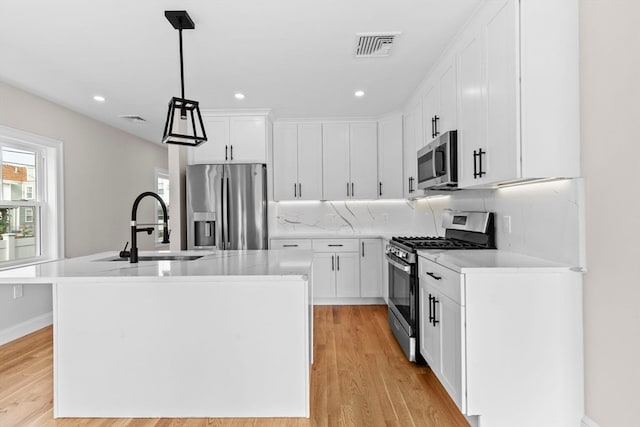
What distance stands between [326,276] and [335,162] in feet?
4.86

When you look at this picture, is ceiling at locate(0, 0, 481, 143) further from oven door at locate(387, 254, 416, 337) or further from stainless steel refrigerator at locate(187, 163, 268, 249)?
oven door at locate(387, 254, 416, 337)

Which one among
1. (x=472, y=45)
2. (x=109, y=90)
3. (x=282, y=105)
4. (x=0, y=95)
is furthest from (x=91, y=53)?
(x=472, y=45)

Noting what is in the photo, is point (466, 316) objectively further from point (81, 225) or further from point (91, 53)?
point (81, 225)

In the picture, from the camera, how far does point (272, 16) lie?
7.80 ft

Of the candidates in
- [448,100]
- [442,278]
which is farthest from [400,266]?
[448,100]

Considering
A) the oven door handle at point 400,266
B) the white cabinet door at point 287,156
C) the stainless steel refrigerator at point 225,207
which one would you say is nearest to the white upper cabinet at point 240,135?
the stainless steel refrigerator at point 225,207

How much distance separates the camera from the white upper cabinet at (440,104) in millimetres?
2797

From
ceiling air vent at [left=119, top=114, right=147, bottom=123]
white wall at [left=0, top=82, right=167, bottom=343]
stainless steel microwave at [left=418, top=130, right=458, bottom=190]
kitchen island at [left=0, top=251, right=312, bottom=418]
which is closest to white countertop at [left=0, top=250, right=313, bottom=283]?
kitchen island at [left=0, top=251, right=312, bottom=418]

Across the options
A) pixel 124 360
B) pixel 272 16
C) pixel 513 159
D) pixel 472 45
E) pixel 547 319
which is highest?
pixel 272 16

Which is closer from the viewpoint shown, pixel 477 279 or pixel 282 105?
pixel 477 279

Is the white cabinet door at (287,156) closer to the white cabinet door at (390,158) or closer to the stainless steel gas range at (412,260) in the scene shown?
the white cabinet door at (390,158)

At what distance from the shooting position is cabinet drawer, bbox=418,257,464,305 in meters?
2.02

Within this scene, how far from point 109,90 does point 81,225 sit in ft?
5.93

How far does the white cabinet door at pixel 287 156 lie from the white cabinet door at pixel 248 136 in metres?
0.41
